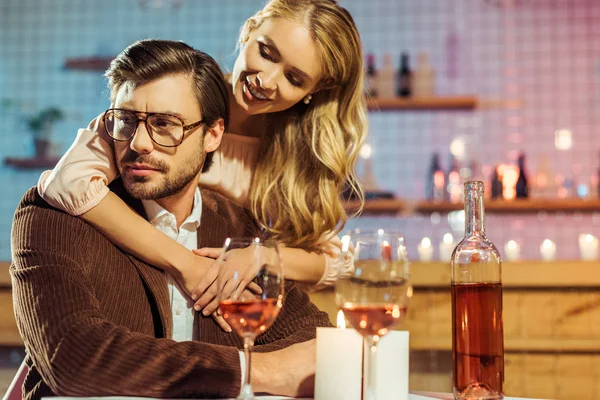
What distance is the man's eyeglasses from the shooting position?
1.45 meters

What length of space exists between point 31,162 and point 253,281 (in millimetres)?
3693

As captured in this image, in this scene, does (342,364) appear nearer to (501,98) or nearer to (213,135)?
(213,135)

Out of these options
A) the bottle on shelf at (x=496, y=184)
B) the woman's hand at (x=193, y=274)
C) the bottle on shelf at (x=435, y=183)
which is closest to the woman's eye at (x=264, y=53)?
the woman's hand at (x=193, y=274)

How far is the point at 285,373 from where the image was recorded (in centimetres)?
116

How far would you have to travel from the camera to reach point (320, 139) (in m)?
1.90

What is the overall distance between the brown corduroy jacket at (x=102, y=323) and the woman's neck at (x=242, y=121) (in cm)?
44

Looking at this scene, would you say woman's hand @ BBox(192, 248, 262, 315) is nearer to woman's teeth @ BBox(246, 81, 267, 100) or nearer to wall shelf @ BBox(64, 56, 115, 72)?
woman's teeth @ BBox(246, 81, 267, 100)

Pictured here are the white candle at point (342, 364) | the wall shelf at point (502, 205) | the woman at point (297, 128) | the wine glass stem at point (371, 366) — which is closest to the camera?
the wine glass stem at point (371, 366)

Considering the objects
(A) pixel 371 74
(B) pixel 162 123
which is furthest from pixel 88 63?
(B) pixel 162 123

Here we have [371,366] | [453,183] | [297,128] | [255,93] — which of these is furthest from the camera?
[453,183]

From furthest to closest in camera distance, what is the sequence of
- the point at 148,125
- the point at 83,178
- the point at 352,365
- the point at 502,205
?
the point at 502,205, the point at 148,125, the point at 83,178, the point at 352,365

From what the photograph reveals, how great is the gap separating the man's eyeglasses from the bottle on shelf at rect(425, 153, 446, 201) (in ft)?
8.89

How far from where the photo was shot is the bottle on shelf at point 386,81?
13.5 ft

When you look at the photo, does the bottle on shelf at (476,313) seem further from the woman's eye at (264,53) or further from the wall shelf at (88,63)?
the wall shelf at (88,63)
